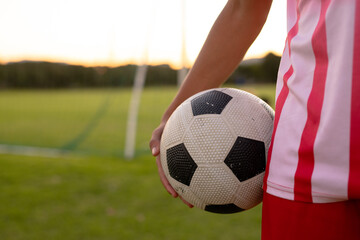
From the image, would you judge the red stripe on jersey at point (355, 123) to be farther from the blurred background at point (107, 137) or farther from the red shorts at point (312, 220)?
the blurred background at point (107, 137)

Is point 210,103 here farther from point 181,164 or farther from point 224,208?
point 224,208

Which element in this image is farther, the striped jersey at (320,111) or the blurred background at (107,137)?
the blurred background at (107,137)

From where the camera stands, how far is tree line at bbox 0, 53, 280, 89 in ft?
18.2

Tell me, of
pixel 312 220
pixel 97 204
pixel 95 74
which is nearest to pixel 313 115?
pixel 312 220

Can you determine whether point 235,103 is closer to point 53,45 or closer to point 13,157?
point 13,157

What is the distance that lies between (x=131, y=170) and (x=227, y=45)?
371 centimetres

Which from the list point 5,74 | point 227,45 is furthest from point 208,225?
point 5,74

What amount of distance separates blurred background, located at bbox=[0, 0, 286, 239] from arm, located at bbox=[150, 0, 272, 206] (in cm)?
82

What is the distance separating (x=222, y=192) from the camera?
1.11 m

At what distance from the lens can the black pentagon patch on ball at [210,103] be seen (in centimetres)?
115

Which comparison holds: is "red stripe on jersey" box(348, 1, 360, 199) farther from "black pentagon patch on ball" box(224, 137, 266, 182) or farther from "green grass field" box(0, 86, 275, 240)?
"green grass field" box(0, 86, 275, 240)

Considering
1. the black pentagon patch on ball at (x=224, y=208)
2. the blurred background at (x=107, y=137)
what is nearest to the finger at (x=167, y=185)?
the black pentagon patch on ball at (x=224, y=208)

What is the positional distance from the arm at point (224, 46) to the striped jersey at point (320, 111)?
0.29m

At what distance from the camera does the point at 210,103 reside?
1.18 meters
